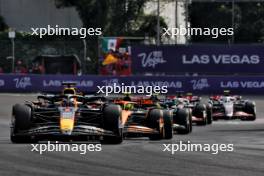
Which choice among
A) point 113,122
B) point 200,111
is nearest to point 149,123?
point 113,122

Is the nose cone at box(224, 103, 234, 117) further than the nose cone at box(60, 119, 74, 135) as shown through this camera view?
Yes

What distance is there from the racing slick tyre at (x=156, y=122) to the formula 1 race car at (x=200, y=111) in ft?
19.2

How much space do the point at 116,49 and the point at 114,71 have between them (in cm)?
106

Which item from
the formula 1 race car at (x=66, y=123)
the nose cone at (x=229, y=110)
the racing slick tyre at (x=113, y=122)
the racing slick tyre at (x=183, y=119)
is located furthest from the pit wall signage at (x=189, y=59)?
the racing slick tyre at (x=113, y=122)

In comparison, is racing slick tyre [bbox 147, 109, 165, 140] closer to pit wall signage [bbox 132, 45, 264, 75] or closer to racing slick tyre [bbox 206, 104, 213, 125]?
racing slick tyre [bbox 206, 104, 213, 125]

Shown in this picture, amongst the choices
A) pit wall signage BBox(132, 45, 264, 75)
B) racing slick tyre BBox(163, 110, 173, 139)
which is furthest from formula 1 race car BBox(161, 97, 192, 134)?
pit wall signage BBox(132, 45, 264, 75)

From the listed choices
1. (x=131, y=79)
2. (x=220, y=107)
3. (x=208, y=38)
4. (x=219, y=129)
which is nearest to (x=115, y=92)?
(x=131, y=79)

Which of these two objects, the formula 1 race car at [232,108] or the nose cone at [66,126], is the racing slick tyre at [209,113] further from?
the nose cone at [66,126]

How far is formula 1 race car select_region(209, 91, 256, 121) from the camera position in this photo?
25.2 metres

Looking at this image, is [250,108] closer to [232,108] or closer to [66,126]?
[232,108]

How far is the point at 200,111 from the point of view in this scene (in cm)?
2319

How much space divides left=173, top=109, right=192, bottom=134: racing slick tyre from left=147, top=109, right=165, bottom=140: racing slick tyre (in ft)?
7.90

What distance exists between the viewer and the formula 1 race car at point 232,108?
25.2 metres

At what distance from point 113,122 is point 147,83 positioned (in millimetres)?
20721
